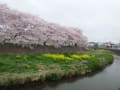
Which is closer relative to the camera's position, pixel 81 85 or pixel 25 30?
pixel 81 85

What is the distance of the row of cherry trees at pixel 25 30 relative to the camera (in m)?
29.0

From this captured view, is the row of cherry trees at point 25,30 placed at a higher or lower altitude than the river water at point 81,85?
higher

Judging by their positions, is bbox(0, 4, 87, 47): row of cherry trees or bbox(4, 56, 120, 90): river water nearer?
bbox(4, 56, 120, 90): river water

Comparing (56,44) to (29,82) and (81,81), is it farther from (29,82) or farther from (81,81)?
(29,82)

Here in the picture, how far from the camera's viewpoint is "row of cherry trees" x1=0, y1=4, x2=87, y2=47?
95.3 feet

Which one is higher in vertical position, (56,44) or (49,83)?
(56,44)

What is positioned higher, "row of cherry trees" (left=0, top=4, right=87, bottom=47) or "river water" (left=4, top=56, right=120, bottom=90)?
"row of cherry trees" (left=0, top=4, right=87, bottom=47)

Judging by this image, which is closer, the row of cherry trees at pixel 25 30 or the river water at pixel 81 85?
the river water at pixel 81 85

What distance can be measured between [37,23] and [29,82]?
16.5 m

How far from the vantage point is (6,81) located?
1630 cm

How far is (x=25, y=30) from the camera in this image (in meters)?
30.4

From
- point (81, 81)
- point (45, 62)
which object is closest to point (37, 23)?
point (45, 62)

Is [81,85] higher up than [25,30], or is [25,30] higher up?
[25,30]

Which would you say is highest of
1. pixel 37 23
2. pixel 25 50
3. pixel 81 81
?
pixel 37 23
